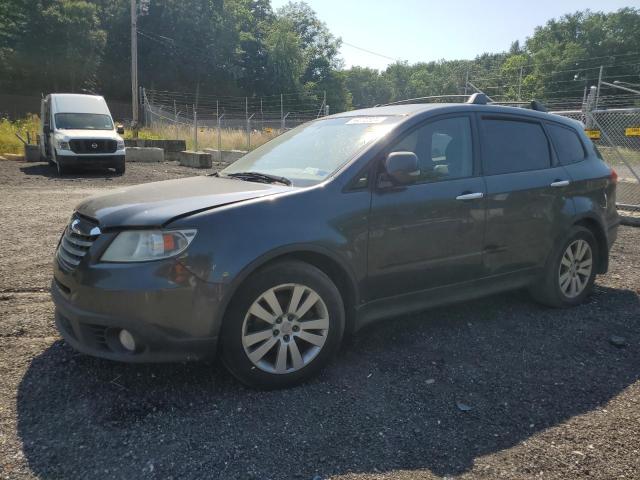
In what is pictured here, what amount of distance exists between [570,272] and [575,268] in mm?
83

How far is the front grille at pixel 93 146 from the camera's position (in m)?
15.0

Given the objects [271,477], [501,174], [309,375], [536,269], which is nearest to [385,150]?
[501,174]

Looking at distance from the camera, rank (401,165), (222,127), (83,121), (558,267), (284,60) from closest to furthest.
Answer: (401,165), (558,267), (83,121), (222,127), (284,60)

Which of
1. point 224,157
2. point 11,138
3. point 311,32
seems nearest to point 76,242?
point 224,157

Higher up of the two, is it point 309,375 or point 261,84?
point 261,84

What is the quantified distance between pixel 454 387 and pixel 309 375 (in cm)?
91

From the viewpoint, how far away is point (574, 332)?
4188 millimetres

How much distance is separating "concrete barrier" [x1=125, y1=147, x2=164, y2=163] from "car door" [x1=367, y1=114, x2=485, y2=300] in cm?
1826

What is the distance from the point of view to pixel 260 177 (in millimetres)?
3711

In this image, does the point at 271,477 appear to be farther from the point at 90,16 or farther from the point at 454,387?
the point at 90,16

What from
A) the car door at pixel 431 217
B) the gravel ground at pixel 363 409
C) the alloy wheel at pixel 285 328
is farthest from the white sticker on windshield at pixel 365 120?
the gravel ground at pixel 363 409

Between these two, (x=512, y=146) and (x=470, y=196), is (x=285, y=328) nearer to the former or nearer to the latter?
(x=470, y=196)

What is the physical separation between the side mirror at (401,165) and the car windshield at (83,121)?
14811mm

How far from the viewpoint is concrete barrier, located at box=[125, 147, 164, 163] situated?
2019 cm
